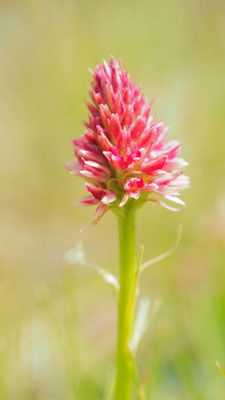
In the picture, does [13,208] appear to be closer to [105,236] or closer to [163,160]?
[105,236]

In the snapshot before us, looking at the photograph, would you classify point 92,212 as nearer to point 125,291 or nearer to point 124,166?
point 125,291

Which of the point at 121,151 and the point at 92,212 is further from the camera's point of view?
the point at 92,212

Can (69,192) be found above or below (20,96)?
below

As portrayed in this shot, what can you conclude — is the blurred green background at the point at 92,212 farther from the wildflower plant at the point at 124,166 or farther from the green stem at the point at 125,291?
the wildflower plant at the point at 124,166

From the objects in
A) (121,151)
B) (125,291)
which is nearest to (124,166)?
(121,151)

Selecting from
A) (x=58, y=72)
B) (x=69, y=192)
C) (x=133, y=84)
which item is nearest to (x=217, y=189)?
(x=69, y=192)

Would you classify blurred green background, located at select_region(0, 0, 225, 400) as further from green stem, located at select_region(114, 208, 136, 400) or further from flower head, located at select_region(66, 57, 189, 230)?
flower head, located at select_region(66, 57, 189, 230)
